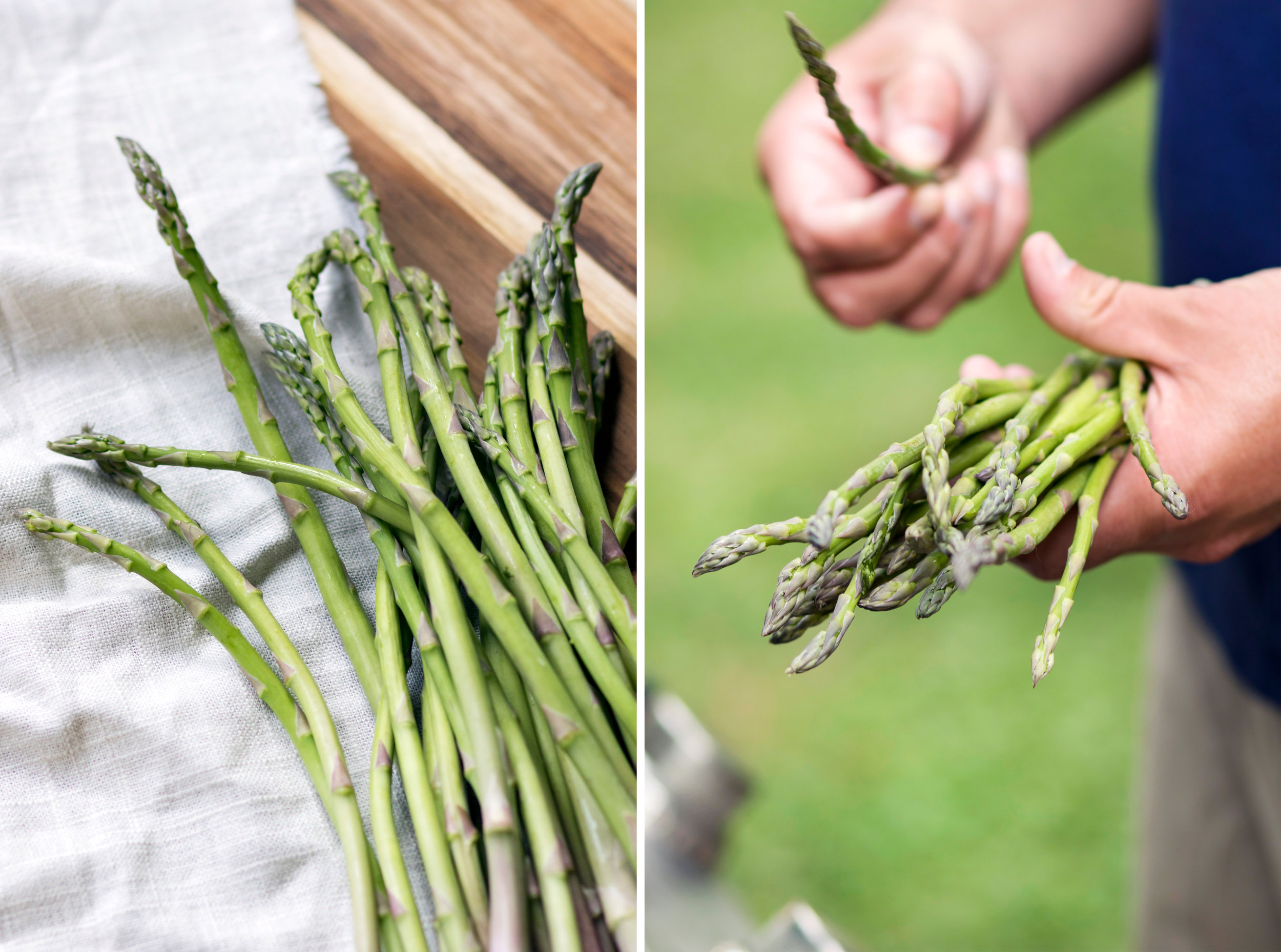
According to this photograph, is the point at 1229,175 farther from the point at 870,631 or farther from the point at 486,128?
the point at 870,631

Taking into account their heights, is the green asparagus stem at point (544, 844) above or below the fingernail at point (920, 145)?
below

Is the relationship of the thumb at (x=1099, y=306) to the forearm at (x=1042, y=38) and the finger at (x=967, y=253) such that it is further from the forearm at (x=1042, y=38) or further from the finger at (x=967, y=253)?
the forearm at (x=1042, y=38)

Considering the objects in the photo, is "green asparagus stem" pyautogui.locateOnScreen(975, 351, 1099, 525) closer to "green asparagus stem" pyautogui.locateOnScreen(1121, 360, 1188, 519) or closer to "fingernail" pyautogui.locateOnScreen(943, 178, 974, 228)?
"green asparagus stem" pyautogui.locateOnScreen(1121, 360, 1188, 519)

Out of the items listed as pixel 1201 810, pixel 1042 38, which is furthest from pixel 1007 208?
pixel 1201 810

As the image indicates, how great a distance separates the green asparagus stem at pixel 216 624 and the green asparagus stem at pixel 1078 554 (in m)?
0.65

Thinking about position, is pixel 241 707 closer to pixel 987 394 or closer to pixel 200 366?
pixel 200 366

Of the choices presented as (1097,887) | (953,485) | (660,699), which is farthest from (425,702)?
(1097,887)

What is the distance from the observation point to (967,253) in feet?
4.09

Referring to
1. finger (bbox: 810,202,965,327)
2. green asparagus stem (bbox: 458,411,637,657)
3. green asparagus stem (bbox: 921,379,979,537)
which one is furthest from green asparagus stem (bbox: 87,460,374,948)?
finger (bbox: 810,202,965,327)

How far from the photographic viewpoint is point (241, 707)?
950 millimetres

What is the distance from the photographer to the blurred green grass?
2.05 meters

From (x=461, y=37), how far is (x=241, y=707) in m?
0.97

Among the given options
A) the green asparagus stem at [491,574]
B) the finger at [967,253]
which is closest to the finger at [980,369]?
the finger at [967,253]

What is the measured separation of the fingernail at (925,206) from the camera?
1.13 metres
